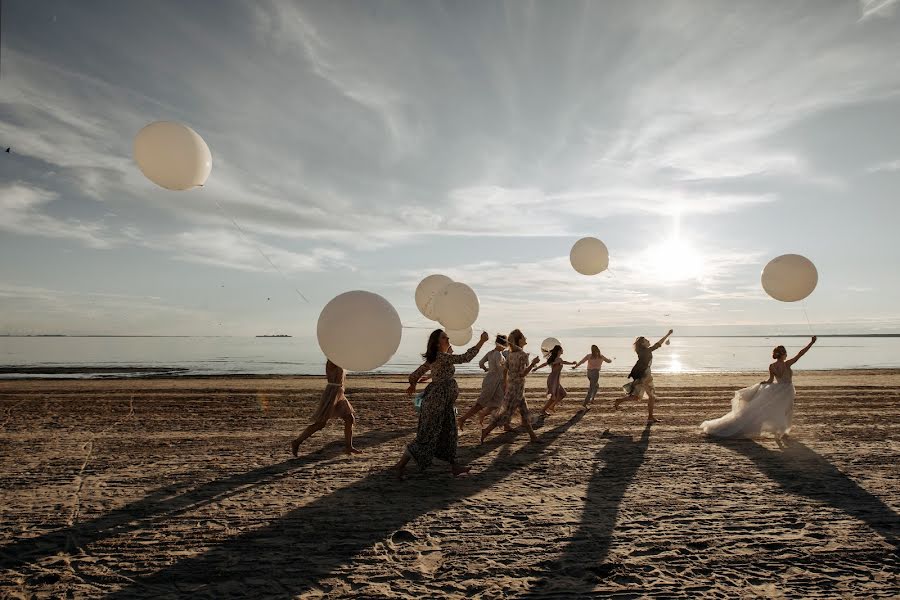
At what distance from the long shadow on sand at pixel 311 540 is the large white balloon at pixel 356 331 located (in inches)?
60.5

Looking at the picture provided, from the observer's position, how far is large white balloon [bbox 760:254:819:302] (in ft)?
31.2

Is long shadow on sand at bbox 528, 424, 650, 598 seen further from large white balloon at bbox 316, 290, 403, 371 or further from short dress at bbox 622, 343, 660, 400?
short dress at bbox 622, 343, 660, 400

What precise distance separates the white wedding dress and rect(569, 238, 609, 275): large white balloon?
14.4ft

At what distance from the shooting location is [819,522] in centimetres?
479

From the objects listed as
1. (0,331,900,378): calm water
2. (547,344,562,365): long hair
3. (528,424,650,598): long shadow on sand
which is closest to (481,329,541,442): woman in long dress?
(547,344,562,365): long hair

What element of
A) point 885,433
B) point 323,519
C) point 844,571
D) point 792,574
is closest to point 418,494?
point 323,519

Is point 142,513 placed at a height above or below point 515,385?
below

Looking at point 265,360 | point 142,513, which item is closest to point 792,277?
point 142,513

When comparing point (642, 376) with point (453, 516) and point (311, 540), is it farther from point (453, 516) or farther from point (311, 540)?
point (311, 540)

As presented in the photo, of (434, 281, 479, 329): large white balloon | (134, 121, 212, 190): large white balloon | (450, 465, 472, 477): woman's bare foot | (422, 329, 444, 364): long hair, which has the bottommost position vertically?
(450, 465, 472, 477): woman's bare foot

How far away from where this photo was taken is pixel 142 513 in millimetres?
5043

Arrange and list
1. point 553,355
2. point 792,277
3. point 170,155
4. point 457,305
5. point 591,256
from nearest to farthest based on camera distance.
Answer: point 170,155, point 457,305, point 792,277, point 553,355, point 591,256

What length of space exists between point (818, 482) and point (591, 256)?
23.0 ft

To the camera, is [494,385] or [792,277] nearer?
[494,385]
